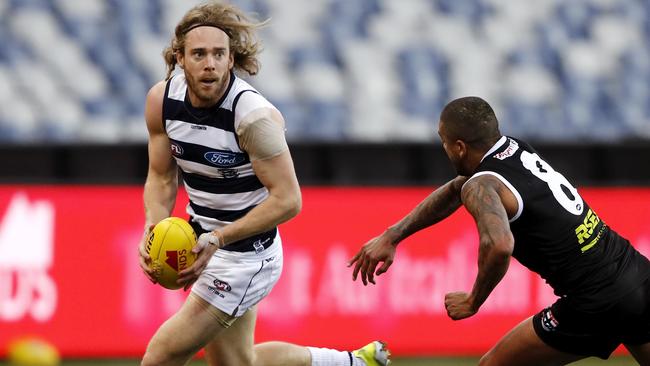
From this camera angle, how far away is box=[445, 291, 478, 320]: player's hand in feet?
18.4

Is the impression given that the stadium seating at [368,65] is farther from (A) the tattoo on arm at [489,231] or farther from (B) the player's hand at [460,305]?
(A) the tattoo on arm at [489,231]

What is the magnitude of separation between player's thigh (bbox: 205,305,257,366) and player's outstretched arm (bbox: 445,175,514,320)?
4.02 feet

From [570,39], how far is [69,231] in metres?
6.02

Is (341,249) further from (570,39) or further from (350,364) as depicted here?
(570,39)

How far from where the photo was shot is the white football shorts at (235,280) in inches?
239

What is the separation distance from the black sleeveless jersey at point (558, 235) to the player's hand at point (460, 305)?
40 centimetres

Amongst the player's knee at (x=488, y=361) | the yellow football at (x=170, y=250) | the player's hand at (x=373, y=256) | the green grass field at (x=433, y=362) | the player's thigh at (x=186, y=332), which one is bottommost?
the green grass field at (x=433, y=362)

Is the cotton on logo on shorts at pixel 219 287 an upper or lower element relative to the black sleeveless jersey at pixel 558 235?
lower

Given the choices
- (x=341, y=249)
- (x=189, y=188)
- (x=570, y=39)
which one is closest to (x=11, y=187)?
(x=341, y=249)

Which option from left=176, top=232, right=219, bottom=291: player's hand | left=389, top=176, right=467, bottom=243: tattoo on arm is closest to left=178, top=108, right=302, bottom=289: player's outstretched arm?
left=176, top=232, right=219, bottom=291: player's hand

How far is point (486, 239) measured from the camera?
532cm

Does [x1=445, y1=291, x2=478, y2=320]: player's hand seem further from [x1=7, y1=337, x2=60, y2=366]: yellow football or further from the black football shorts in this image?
[x1=7, y1=337, x2=60, y2=366]: yellow football

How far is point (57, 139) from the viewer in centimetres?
1078

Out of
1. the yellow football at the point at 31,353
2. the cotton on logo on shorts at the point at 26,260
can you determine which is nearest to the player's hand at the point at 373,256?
the yellow football at the point at 31,353
